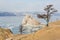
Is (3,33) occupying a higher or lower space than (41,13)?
lower

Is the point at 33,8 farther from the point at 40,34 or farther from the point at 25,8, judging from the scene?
the point at 40,34

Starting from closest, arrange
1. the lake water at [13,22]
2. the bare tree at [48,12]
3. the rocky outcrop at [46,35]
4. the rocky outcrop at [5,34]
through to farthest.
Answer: the rocky outcrop at [46,35] → the rocky outcrop at [5,34] → the bare tree at [48,12] → the lake water at [13,22]

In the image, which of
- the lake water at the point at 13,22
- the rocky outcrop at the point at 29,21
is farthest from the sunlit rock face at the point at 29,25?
the lake water at the point at 13,22

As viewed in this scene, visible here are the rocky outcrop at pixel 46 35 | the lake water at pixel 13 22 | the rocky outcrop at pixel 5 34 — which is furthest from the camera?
the lake water at pixel 13 22

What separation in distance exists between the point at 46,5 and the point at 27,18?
0.78 metres

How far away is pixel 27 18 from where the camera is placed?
5691 millimetres

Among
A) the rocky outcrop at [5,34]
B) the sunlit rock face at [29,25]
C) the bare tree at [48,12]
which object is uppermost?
the bare tree at [48,12]

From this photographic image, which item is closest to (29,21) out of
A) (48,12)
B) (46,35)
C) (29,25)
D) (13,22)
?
(29,25)

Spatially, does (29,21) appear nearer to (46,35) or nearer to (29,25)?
(29,25)

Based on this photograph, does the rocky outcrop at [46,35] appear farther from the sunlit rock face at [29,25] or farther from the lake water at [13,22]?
the lake water at [13,22]

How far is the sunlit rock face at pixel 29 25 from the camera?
5648mm

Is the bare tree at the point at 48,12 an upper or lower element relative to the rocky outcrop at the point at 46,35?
upper

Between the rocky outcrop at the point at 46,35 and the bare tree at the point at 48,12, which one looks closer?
the rocky outcrop at the point at 46,35

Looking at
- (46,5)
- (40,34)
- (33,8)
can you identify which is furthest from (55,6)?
(40,34)
